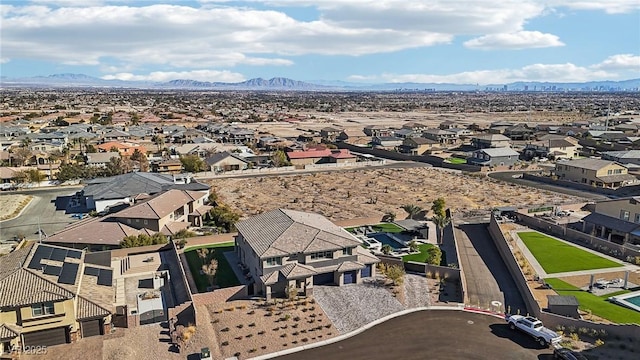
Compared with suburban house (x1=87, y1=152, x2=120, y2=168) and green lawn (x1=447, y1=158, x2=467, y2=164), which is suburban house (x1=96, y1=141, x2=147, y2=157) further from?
green lawn (x1=447, y1=158, x2=467, y2=164)

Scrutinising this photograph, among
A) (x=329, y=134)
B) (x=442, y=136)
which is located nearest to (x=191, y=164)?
(x=329, y=134)

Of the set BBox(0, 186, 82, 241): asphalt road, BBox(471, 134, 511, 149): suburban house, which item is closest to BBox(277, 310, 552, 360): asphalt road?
BBox(0, 186, 82, 241): asphalt road

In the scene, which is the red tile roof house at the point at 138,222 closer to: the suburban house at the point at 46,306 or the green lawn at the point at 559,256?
the suburban house at the point at 46,306

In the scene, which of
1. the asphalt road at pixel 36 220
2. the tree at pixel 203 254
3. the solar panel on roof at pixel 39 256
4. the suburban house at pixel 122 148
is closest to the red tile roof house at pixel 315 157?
the suburban house at pixel 122 148

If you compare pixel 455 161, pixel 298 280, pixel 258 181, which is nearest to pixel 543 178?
pixel 455 161

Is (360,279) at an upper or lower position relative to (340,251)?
lower

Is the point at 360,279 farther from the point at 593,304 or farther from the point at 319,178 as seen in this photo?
the point at 319,178
